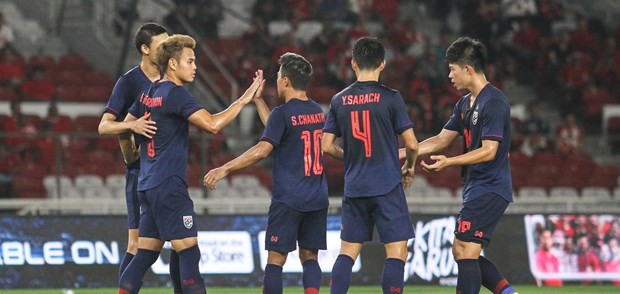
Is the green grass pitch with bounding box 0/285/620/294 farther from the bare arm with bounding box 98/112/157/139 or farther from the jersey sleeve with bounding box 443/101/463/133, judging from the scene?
the bare arm with bounding box 98/112/157/139

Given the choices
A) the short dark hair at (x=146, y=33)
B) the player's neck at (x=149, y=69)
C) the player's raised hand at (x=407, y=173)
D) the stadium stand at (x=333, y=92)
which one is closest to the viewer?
the player's raised hand at (x=407, y=173)

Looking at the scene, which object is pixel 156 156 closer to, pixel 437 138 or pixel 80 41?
pixel 437 138

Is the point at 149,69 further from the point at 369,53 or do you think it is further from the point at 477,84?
the point at 477,84

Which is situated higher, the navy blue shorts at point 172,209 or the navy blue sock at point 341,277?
the navy blue shorts at point 172,209

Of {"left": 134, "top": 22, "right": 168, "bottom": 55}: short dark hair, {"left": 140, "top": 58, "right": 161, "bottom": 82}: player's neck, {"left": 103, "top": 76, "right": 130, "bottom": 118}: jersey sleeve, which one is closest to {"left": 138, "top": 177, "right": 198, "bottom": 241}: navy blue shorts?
{"left": 103, "top": 76, "right": 130, "bottom": 118}: jersey sleeve

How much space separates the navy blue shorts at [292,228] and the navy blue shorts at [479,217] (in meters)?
1.17

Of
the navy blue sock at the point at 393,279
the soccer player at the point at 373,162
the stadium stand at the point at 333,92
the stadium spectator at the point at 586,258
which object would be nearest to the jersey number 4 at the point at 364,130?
the soccer player at the point at 373,162

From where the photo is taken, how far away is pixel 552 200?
56.1 ft

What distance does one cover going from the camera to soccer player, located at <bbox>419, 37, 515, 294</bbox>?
917cm

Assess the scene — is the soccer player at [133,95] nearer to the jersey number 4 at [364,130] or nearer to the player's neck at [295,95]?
the player's neck at [295,95]

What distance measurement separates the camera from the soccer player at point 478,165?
30.1ft

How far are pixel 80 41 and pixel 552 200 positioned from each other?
382 inches

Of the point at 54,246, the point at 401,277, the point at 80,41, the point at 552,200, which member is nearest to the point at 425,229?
the point at 552,200

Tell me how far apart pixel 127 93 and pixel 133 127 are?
2.99 feet
